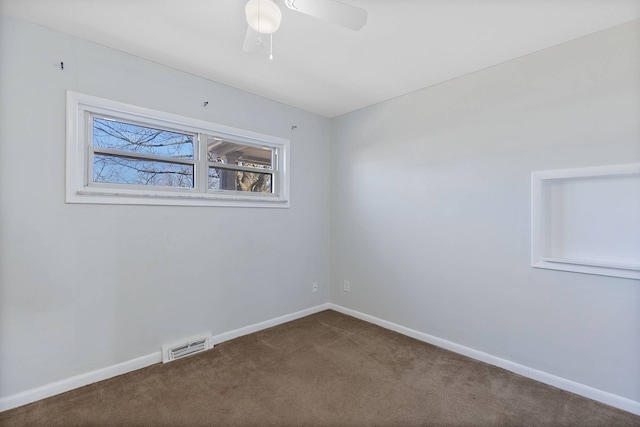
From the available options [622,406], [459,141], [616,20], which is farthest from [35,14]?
[622,406]

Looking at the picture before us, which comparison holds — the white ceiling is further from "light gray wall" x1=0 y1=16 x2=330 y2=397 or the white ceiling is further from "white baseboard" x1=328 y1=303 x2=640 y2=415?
"white baseboard" x1=328 y1=303 x2=640 y2=415

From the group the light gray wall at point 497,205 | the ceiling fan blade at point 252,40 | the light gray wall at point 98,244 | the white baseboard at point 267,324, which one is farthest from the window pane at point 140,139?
the light gray wall at point 497,205

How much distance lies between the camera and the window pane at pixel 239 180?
2.78m

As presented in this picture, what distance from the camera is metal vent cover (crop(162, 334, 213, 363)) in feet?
7.73

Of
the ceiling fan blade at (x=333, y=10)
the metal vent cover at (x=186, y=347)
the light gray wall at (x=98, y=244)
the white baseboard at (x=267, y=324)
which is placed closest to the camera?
the ceiling fan blade at (x=333, y=10)

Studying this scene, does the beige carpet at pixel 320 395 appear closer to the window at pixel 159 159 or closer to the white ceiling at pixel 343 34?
the window at pixel 159 159

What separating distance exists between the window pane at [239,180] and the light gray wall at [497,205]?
1058mm

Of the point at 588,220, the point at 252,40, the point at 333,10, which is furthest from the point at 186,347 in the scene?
the point at 588,220

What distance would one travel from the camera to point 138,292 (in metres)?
2.27

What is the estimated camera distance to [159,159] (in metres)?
2.43

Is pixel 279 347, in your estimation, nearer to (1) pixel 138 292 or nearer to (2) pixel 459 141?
(1) pixel 138 292

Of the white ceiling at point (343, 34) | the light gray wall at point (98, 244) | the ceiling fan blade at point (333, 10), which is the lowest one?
the light gray wall at point (98, 244)

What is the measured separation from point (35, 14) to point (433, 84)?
2.98 meters

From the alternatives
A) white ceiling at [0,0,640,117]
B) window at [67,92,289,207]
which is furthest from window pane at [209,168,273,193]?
white ceiling at [0,0,640,117]
